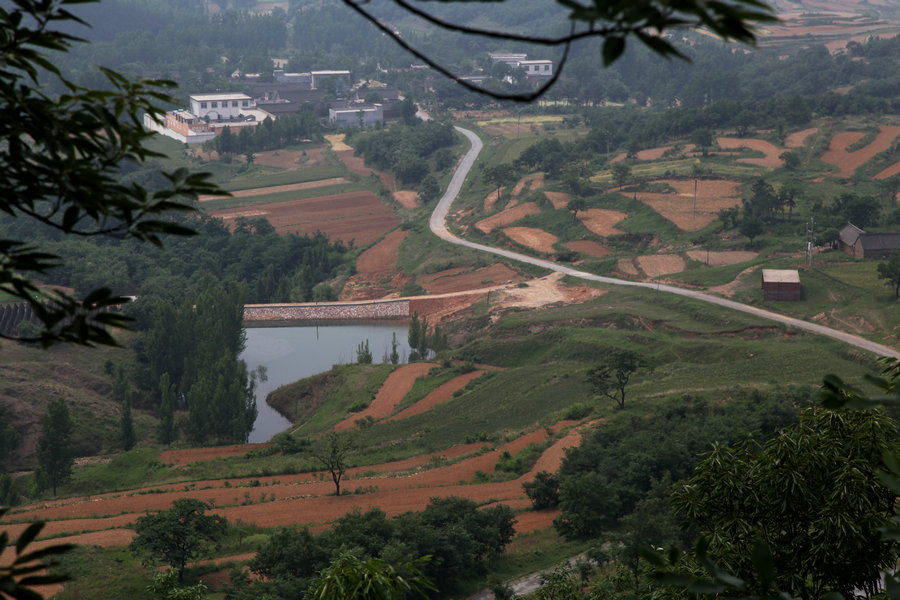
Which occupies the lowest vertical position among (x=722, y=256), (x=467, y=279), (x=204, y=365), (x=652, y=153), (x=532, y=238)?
(x=467, y=279)

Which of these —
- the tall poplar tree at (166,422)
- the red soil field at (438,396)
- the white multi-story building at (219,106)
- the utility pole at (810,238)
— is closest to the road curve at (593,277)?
the utility pole at (810,238)

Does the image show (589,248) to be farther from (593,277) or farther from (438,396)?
(438,396)

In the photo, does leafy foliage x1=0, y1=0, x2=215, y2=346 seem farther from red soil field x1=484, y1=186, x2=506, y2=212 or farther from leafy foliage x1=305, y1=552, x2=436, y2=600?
red soil field x1=484, y1=186, x2=506, y2=212

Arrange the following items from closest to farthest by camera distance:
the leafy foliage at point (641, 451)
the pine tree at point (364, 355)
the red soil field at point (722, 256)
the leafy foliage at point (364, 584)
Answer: the leafy foliage at point (364, 584) < the leafy foliage at point (641, 451) < the pine tree at point (364, 355) < the red soil field at point (722, 256)

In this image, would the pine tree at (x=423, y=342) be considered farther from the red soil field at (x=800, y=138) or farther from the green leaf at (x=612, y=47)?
the green leaf at (x=612, y=47)

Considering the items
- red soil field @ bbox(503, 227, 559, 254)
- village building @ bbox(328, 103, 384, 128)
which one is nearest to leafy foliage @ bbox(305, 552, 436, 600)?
red soil field @ bbox(503, 227, 559, 254)

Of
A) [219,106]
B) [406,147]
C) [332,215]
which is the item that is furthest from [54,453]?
[219,106]
